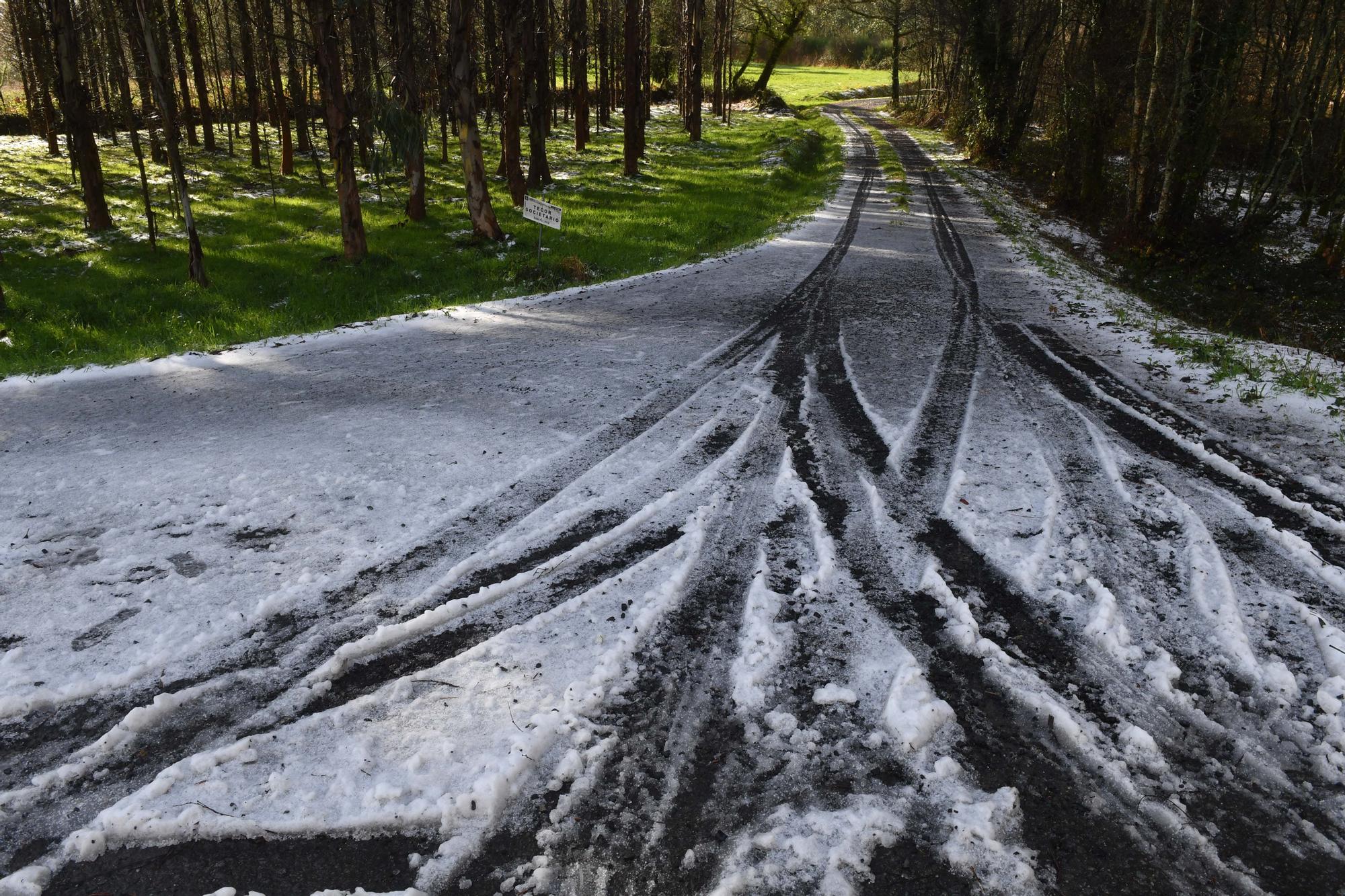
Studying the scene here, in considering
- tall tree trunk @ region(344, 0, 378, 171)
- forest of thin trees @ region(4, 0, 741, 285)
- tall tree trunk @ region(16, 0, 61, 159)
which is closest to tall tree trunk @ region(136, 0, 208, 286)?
forest of thin trees @ region(4, 0, 741, 285)

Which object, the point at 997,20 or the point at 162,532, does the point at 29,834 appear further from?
the point at 997,20

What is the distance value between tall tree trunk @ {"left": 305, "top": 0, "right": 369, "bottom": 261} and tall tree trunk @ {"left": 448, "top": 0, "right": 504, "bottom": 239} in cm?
197

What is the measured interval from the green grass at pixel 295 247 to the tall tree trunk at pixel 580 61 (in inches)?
75.3

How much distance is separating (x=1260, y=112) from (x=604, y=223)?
18.0 meters

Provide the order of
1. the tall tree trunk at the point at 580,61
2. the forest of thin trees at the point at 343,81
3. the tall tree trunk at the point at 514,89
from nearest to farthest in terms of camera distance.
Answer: the forest of thin trees at the point at 343,81 < the tall tree trunk at the point at 514,89 < the tall tree trunk at the point at 580,61

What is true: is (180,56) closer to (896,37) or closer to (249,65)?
(249,65)

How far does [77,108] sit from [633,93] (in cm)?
1396

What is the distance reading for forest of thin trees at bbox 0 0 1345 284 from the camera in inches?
563

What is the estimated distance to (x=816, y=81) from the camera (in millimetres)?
69938

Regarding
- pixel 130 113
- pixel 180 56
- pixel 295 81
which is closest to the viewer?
pixel 130 113

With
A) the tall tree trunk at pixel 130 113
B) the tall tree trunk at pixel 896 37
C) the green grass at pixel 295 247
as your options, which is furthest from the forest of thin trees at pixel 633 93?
the tall tree trunk at pixel 896 37

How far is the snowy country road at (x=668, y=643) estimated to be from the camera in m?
2.72

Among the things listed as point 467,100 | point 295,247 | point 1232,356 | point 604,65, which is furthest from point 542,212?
point 604,65

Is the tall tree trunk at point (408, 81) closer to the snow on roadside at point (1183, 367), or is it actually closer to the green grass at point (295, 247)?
the green grass at point (295, 247)
